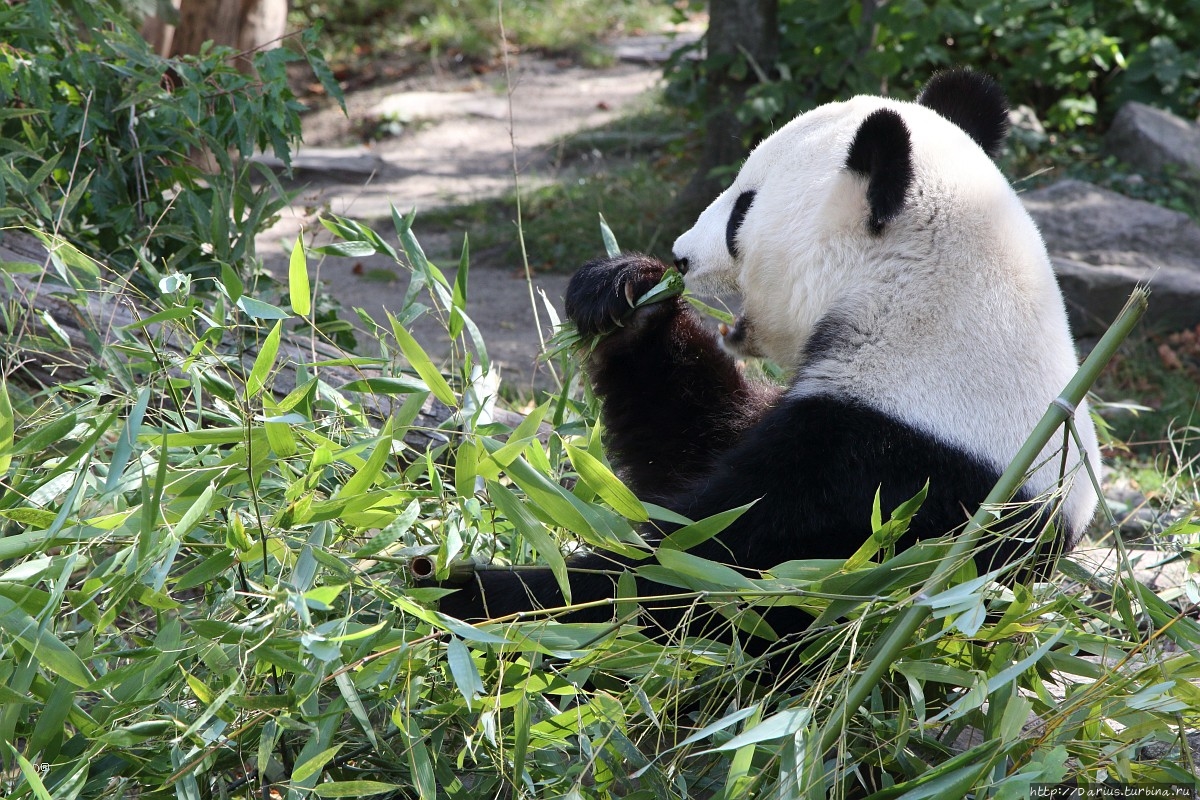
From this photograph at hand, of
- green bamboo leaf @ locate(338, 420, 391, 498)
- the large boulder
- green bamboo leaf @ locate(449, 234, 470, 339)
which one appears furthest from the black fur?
the large boulder

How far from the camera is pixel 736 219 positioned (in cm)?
218

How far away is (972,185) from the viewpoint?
1.98m

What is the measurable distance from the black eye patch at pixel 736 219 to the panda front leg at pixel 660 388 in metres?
0.27

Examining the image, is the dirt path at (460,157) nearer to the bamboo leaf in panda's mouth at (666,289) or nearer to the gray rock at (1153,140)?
the bamboo leaf in panda's mouth at (666,289)

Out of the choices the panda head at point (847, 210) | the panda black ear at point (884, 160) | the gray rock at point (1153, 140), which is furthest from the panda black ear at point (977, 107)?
the gray rock at point (1153, 140)

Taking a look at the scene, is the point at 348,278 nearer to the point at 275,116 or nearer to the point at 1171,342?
the point at 275,116

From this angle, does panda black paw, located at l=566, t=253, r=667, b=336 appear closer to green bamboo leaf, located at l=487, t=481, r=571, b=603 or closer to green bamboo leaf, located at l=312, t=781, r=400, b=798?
green bamboo leaf, located at l=487, t=481, r=571, b=603

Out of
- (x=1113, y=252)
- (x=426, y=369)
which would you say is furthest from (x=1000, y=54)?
(x=426, y=369)

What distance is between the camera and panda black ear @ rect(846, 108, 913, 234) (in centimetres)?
188

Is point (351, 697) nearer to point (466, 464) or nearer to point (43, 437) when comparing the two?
point (466, 464)

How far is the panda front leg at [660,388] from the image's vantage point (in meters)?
2.42

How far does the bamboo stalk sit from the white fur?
0.90ft

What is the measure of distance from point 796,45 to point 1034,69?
163 cm

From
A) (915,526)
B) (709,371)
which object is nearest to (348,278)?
(709,371)
